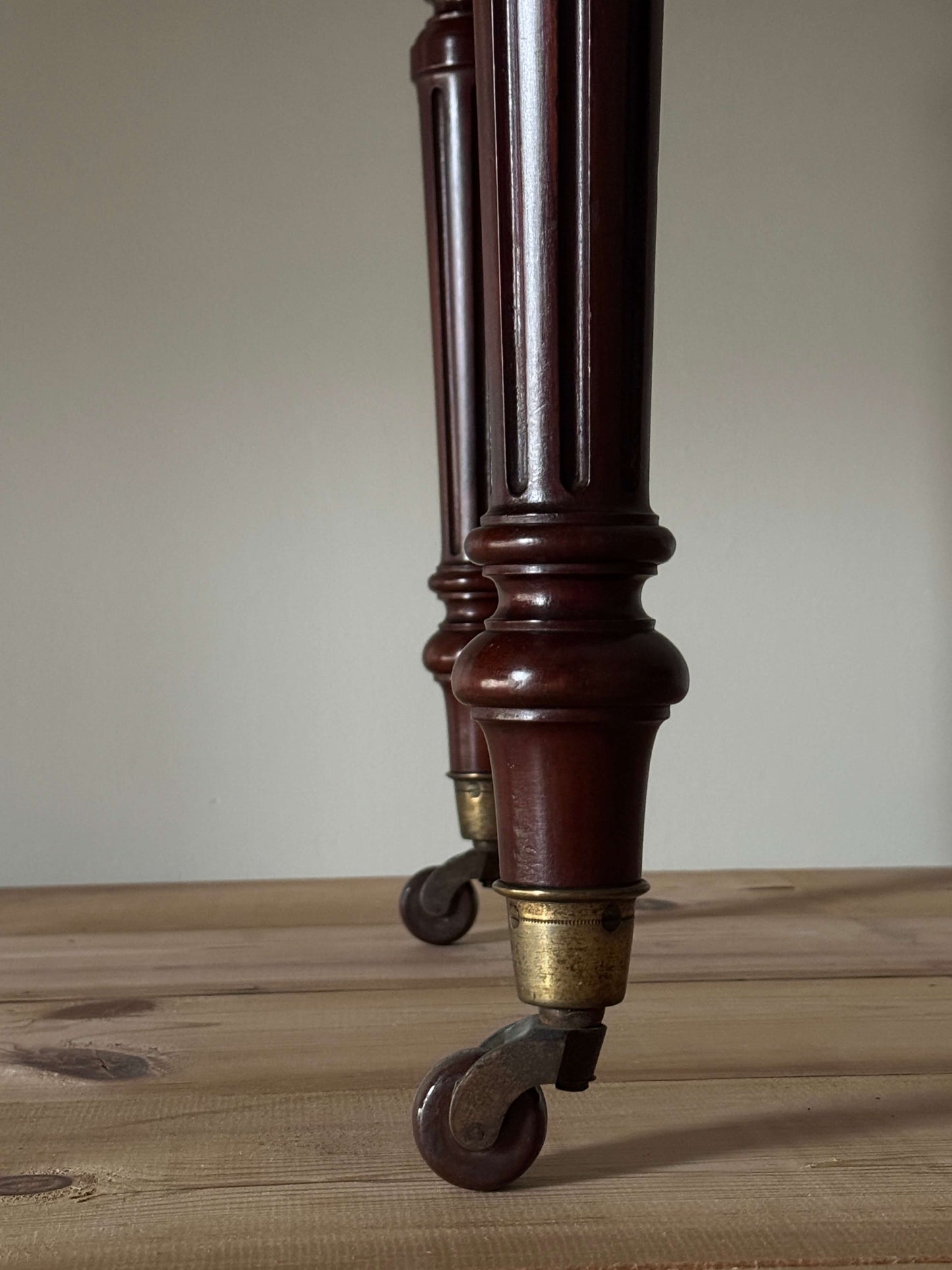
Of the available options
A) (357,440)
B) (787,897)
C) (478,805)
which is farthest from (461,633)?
(357,440)

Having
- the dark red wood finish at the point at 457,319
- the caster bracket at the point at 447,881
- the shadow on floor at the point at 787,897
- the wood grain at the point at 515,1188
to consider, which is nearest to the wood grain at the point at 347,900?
the shadow on floor at the point at 787,897

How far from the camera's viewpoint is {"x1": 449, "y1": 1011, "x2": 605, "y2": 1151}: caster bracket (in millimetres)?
487

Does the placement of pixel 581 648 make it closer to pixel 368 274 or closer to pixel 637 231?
pixel 637 231

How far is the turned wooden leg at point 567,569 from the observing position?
48cm

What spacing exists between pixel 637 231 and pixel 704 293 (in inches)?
50.1

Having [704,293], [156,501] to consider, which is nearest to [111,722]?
[156,501]

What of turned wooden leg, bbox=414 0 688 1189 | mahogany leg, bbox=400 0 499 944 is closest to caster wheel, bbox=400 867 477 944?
mahogany leg, bbox=400 0 499 944

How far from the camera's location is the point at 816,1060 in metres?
0.65

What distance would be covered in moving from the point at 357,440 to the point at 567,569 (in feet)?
4.03

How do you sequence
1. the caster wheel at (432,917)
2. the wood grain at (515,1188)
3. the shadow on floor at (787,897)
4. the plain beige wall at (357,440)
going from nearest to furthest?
the wood grain at (515,1188) < the caster wheel at (432,917) < the shadow on floor at (787,897) < the plain beige wall at (357,440)

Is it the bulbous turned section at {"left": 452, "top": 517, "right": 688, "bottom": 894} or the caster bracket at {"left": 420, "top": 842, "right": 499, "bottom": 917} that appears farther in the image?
the caster bracket at {"left": 420, "top": 842, "right": 499, "bottom": 917}

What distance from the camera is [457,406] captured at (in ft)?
3.02

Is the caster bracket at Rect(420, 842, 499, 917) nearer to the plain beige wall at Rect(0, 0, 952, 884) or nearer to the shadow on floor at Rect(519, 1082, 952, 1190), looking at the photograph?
the shadow on floor at Rect(519, 1082, 952, 1190)

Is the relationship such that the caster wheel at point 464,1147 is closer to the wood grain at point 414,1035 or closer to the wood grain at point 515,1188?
the wood grain at point 515,1188
